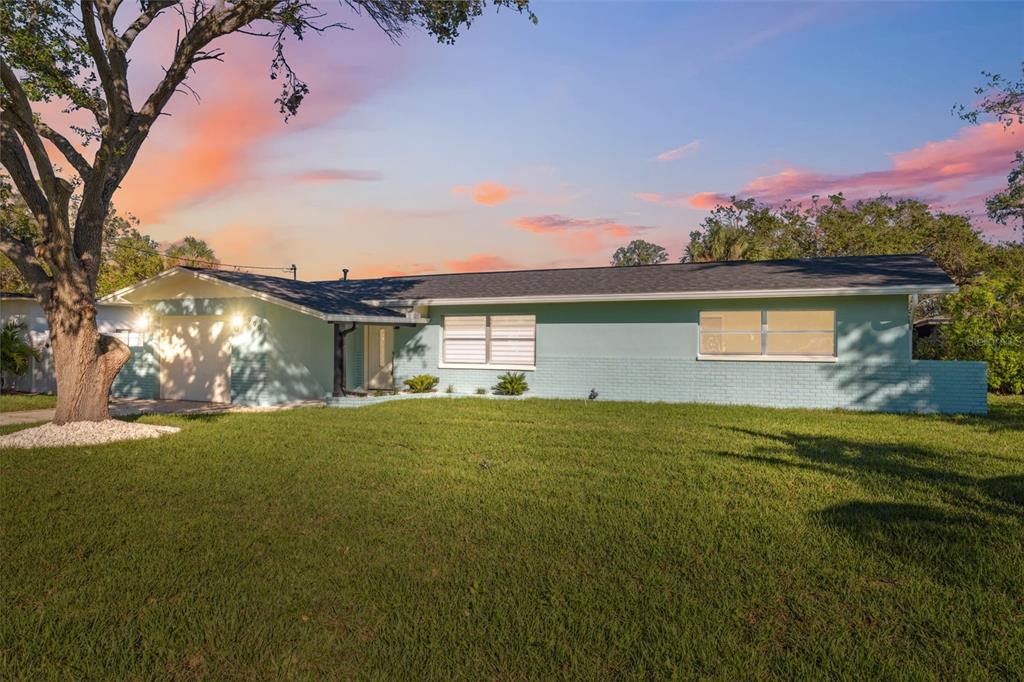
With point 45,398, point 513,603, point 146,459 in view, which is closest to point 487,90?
point 146,459

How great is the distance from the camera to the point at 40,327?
18828 millimetres

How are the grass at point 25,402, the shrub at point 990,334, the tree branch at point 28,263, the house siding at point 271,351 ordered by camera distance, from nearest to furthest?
the tree branch at point 28,263, the grass at point 25,402, the house siding at point 271,351, the shrub at point 990,334

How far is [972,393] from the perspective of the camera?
1319 centimetres

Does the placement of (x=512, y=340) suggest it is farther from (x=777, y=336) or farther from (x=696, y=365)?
(x=777, y=336)

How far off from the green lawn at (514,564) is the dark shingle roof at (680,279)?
19.7ft

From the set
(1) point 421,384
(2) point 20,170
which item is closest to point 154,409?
(2) point 20,170

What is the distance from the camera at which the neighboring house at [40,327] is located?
1862cm

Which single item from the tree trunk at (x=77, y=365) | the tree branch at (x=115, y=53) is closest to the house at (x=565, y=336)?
the tree trunk at (x=77, y=365)

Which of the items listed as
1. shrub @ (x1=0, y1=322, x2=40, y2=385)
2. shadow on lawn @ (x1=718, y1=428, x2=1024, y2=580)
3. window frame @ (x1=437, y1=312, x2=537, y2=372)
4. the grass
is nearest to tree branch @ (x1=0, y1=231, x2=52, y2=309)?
the grass

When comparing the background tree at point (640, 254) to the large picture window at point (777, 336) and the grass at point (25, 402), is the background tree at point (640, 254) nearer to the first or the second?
the large picture window at point (777, 336)

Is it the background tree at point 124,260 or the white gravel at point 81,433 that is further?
the background tree at point 124,260

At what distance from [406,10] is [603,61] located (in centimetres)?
398

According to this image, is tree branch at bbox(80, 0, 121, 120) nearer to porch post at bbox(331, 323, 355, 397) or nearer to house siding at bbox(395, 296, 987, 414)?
porch post at bbox(331, 323, 355, 397)

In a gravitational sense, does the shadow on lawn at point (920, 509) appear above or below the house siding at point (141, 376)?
below
